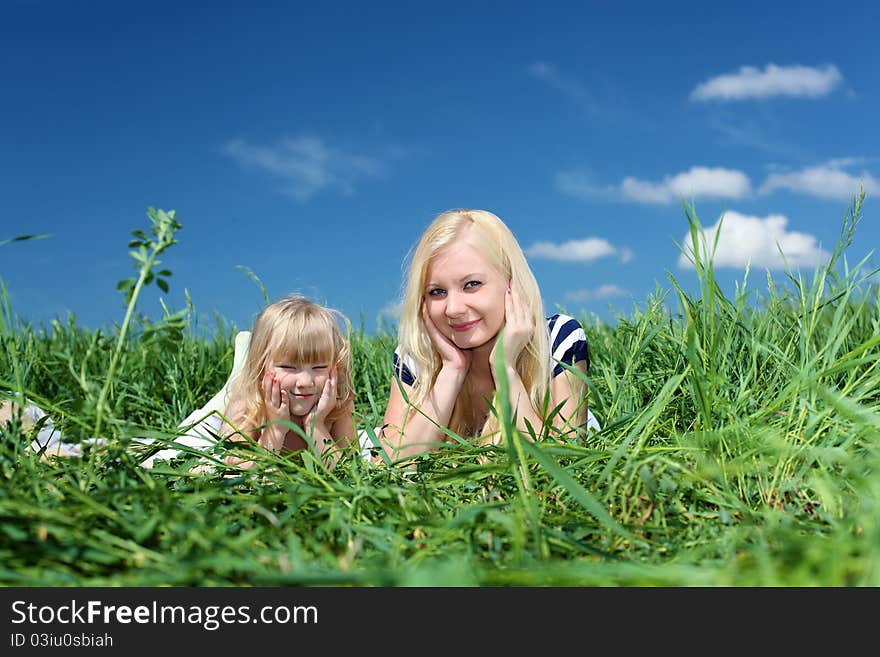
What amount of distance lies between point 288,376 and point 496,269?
114 centimetres

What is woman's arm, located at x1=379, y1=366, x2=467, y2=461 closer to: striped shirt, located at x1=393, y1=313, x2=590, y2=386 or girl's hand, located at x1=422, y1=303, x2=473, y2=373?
girl's hand, located at x1=422, y1=303, x2=473, y2=373

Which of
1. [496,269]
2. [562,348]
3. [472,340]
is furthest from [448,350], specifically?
[562,348]

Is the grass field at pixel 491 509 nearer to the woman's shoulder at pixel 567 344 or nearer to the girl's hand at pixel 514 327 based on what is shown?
the girl's hand at pixel 514 327

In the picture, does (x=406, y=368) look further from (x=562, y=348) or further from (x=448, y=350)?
(x=562, y=348)

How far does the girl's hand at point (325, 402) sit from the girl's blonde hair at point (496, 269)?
370mm

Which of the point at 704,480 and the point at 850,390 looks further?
the point at 850,390

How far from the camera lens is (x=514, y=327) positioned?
3092 millimetres

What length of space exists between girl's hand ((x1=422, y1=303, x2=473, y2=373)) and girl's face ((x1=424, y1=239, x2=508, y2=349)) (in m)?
0.06

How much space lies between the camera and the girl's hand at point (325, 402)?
3.37 m

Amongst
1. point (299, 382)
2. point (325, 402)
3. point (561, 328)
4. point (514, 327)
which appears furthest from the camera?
point (561, 328)

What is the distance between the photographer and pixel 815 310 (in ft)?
7.42
